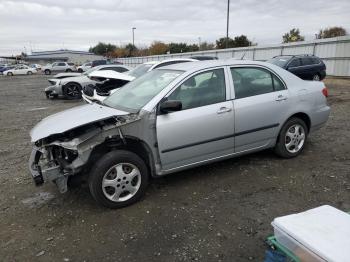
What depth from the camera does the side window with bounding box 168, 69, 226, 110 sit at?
14.1 ft

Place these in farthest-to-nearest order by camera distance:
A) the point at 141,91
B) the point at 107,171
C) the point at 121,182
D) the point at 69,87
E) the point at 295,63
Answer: the point at 295,63, the point at 69,87, the point at 141,91, the point at 121,182, the point at 107,171

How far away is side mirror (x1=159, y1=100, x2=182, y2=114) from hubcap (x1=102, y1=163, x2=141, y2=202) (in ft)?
2.50

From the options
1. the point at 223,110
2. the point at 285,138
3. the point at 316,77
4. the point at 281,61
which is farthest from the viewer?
the point at 316,77

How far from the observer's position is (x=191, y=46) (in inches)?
3014

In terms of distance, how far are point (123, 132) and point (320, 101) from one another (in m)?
3.34

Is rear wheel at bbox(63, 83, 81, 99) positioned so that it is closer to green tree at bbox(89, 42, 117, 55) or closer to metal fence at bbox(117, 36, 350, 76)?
metal fence at bbox(117, 36, 350, 76)

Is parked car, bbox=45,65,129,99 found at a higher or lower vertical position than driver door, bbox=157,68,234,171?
lower

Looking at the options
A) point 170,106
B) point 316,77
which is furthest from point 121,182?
point 316,77

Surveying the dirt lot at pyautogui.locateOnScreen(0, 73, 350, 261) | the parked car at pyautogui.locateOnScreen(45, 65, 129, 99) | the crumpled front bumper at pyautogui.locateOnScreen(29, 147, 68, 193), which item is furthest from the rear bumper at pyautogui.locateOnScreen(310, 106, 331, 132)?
the parked car at pyautogui.locateOnScreen(45, 65, 129, 99)

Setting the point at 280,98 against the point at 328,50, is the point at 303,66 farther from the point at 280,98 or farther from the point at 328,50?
the point at 280,98

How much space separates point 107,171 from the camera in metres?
3.83

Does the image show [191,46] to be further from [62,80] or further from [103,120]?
[103,120]

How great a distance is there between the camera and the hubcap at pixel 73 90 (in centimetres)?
1454

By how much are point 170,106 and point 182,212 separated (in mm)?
1233
